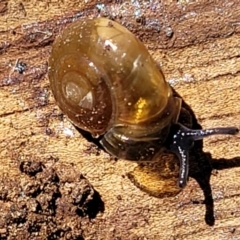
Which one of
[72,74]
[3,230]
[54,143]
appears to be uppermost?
[72,74]

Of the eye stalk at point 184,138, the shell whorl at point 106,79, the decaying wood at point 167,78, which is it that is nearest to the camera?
the shell whorl at point 106,79

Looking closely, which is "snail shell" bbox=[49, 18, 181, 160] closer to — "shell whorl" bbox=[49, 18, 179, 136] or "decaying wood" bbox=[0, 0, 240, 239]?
"shell whorl" bbox=[49, 18, 179, 136]

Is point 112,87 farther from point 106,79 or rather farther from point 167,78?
point 167,78

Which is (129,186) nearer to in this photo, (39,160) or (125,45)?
(39,160)

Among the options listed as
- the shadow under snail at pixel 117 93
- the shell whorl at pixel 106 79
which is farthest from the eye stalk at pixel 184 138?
the shell whorl at pixel 106 79

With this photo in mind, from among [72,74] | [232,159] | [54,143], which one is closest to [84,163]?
[54,143]

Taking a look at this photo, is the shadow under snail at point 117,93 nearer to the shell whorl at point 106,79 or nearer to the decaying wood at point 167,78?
the shell whorl at point 106,79
